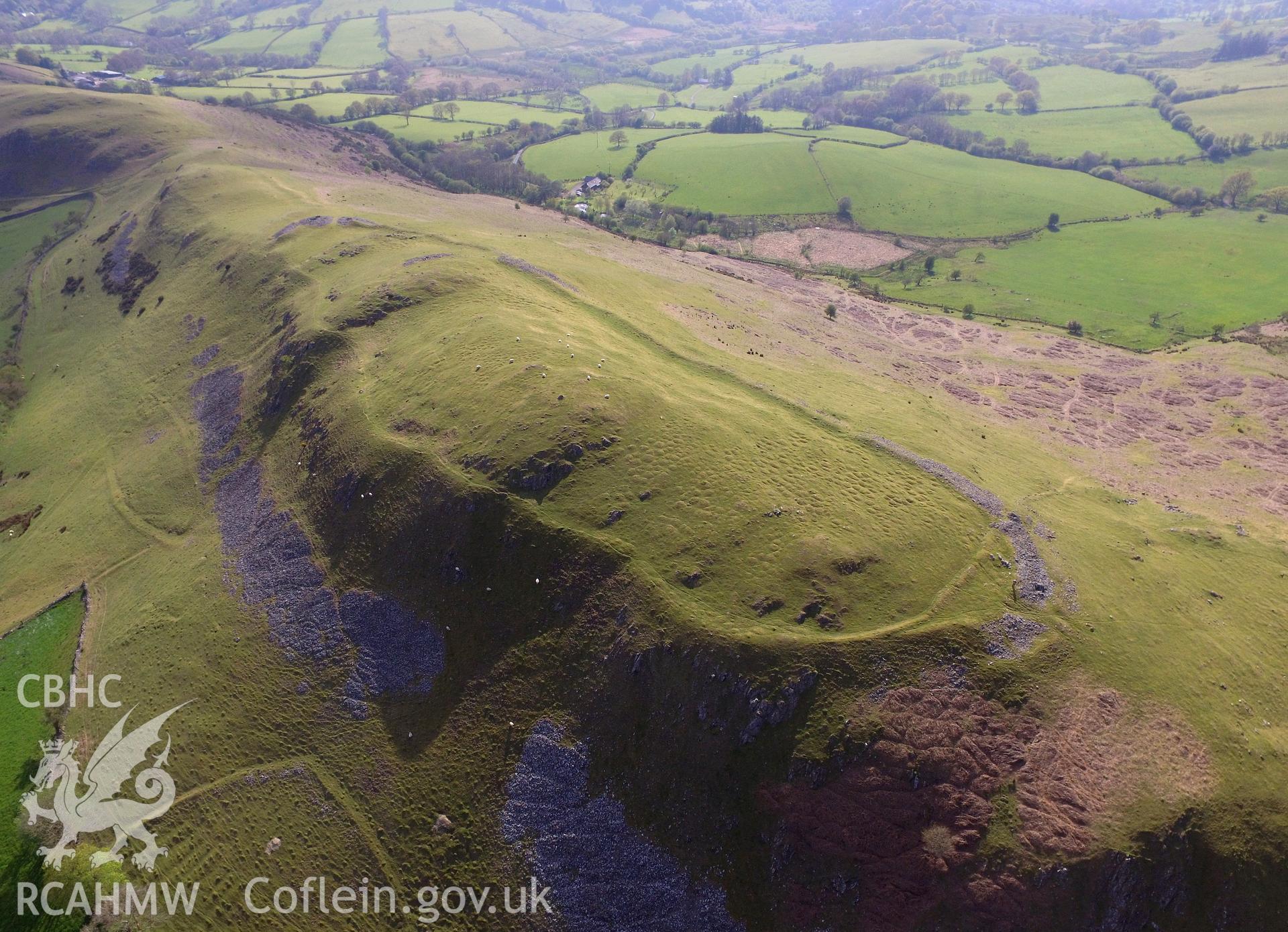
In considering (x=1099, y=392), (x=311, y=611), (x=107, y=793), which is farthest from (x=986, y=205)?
(x=107, y=793)

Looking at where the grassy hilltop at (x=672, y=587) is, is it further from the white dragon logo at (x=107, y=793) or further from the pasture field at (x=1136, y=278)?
the pasture field at (x=1136, y=278)

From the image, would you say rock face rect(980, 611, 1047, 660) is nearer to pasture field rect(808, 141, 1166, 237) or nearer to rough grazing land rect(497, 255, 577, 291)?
rough grazing land rect(497, 255, 577, 291)

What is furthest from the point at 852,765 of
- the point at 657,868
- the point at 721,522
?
the point at 721,522

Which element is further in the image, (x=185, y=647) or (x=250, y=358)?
(x=250, y=358)

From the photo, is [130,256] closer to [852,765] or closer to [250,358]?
[250,358]

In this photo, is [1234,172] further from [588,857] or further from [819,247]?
[588,857]

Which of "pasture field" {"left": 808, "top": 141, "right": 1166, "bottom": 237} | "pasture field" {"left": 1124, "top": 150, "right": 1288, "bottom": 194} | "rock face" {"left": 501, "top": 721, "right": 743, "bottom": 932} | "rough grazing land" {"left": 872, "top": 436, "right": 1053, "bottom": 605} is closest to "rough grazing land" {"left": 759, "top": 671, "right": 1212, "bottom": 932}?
"rock face" {"left": 501, "top": 721, "right": 743, "bottom": 932}

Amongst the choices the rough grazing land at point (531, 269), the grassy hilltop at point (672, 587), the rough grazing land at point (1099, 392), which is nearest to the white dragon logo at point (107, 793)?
the grassy hilltop at point (672, 587)

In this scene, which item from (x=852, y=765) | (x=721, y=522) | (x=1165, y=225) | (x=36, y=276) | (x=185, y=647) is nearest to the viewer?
(x=852, y=765)
